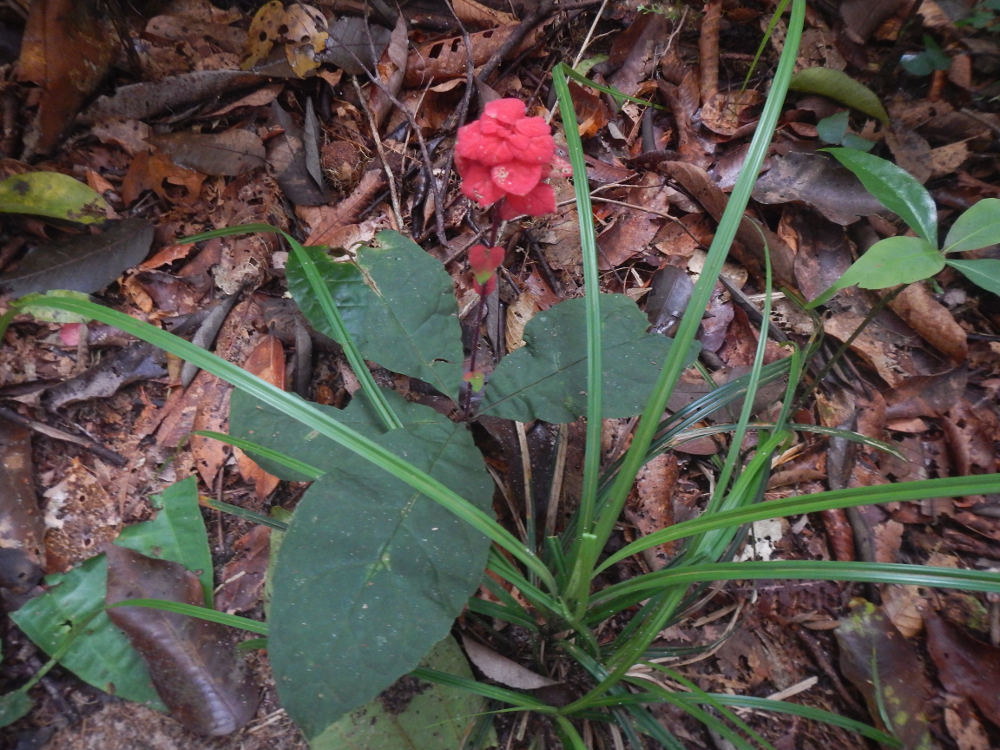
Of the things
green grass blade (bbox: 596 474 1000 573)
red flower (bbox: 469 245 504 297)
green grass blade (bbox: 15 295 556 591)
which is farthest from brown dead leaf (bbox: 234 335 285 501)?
green grass blade (bbox: 596 474 1000 573)

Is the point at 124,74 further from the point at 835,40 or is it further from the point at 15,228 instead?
the point at 835,40

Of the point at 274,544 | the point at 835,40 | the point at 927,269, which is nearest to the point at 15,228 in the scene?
the point at 274,544

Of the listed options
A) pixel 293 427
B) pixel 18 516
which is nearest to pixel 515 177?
pixel 293 427

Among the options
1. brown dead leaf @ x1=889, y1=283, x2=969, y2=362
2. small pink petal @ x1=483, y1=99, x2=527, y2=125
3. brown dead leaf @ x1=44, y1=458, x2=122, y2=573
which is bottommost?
brown dead leaf @ x1=44, y1=458, x2=122, y2=573

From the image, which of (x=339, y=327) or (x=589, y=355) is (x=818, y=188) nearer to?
(x=589, y=355)

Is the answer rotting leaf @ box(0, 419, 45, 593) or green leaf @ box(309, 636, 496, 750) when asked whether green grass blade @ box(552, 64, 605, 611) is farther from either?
rotting leaf @ box(0, 419, 45, 593)
